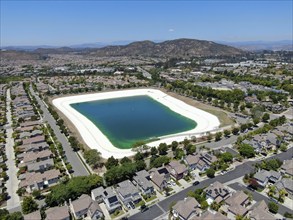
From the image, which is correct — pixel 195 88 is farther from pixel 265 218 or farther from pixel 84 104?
pixel 265 218

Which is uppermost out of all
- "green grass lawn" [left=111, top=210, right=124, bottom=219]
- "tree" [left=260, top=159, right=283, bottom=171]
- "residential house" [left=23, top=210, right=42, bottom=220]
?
"residential house" [left=23, top=210, right=42, bottom=220]

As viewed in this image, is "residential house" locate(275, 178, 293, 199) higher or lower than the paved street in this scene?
higher

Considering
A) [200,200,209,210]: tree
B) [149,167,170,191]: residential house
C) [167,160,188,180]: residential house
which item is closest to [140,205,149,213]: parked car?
[149,167,170,191]: residential house

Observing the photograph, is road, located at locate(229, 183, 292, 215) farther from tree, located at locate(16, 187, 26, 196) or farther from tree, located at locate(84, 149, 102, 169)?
tree, located at locate(16, 187, 26, 196)

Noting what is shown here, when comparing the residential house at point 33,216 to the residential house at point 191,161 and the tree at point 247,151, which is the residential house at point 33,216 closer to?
the residential house at point 191,161

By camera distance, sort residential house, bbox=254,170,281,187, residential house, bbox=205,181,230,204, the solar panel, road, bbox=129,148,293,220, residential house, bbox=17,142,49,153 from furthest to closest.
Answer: residential house, bbox=17,142,49,153
residential house, bbox=254,170,281,187
residential house, bbox=205,181,230,204
the solar panel
road, bbox=129,148,293,220

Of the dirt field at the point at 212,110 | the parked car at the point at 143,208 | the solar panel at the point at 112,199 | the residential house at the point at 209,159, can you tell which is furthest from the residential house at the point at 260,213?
the dirt field at the point at 212,110

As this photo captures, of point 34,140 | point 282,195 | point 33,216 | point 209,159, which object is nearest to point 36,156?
point 34,140
